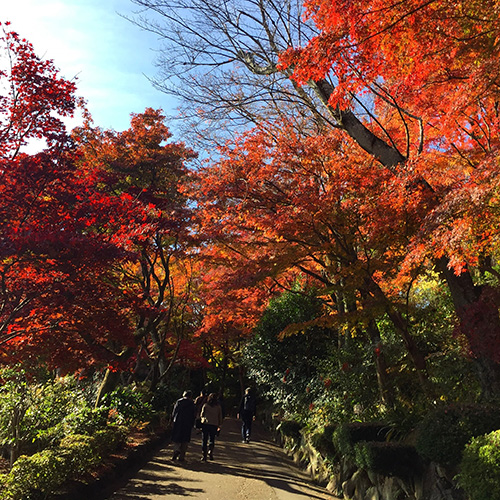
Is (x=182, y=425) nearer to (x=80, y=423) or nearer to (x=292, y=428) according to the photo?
(x=80, y=423)

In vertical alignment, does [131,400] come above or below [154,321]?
below

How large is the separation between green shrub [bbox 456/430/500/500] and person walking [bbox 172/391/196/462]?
233 inches

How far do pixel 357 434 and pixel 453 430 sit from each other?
89.9 inches

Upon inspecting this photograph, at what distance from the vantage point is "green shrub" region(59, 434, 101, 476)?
5.76m

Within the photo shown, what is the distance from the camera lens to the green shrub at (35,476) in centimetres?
468

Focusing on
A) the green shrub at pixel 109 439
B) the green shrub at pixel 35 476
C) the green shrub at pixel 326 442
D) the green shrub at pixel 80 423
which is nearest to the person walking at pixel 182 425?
the green shrub at pixel 109 439

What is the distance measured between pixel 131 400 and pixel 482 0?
11656 millimetres

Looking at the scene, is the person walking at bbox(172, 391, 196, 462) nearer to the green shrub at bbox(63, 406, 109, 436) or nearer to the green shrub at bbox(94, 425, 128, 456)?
the green shrub at bbox(94, 425, 128, 456)

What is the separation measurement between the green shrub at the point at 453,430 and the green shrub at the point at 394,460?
46cm

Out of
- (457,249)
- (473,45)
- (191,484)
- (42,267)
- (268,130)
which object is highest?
(268,130)

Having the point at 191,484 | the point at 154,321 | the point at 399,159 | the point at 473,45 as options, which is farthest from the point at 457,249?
the point at 154,321

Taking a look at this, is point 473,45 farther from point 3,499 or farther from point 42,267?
point 3,499

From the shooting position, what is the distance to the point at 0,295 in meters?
5.97

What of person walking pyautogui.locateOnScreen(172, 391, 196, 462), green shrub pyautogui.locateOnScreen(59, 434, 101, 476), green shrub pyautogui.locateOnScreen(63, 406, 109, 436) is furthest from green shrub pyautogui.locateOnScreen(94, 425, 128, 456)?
person walking pyautogui.locateOnScreen(172, 391, 196, 462)
